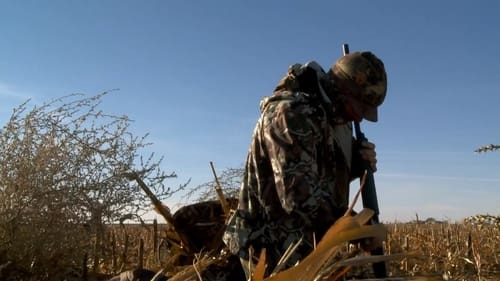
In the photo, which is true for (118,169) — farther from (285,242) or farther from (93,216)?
(285,242)

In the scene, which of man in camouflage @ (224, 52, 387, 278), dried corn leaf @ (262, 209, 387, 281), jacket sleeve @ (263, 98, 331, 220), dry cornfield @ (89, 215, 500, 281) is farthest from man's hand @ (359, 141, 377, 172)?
dried corn leaf @ (262, 209, 387, 281)

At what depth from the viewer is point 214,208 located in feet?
12.5

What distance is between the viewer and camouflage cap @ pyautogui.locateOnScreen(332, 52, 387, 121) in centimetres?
314

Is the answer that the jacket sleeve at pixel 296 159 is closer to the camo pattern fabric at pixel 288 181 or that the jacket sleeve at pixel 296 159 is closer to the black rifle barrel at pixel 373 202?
the camo pattern fabric at pixel 288 181

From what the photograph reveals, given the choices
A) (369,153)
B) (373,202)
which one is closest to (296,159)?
(373,202)

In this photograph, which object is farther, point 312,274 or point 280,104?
point 280,104

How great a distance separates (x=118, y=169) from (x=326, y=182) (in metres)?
2.81

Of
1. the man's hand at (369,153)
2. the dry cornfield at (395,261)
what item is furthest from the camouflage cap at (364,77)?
the dry cornfield at (395,261)

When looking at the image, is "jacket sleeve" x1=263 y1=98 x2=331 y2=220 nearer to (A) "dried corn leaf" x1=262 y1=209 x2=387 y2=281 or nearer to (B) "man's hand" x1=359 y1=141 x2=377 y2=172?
(B) "man's hand" x1=359 y1=141 x2=377 y2=172

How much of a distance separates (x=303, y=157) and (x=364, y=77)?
601 mm

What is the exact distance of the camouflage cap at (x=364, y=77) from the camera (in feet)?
10.3

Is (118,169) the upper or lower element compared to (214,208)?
upper

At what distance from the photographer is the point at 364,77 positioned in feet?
10.3

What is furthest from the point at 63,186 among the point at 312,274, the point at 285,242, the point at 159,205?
the point at 312,274
